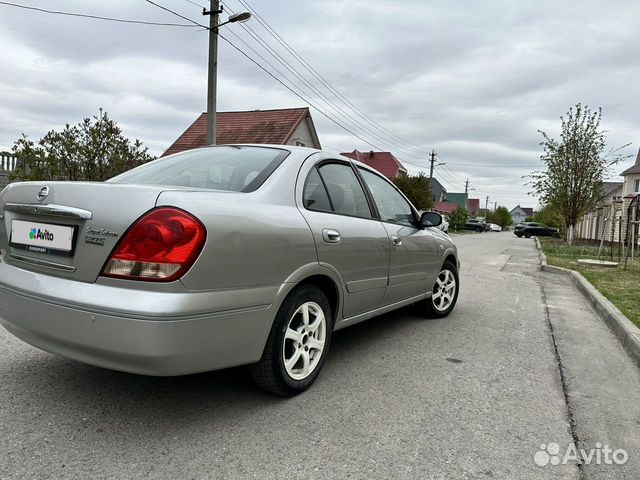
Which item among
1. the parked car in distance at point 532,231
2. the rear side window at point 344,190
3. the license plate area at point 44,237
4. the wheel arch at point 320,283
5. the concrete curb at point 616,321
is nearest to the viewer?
the license plate area at point 44,237

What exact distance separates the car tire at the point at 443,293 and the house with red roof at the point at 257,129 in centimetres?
2028

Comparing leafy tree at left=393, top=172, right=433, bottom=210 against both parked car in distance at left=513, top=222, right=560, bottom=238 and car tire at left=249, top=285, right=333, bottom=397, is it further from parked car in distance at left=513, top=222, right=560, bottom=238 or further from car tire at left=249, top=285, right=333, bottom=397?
car tire at left=249, top=285, right=333, bottom=397

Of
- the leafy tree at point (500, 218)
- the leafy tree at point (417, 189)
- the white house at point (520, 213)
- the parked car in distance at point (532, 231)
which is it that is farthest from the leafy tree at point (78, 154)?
the white house at point (520, 213)

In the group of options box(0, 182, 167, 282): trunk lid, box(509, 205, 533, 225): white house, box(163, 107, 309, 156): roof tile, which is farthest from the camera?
box(509, 205, 533, 225): white house

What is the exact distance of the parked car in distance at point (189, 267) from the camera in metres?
2.16

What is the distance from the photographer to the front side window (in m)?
3.98

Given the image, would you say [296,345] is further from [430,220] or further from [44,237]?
[430,220]

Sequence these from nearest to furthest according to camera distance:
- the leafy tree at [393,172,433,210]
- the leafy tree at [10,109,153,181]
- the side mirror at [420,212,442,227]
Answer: the side mirror at [420,212,442,227]
the leafy tree at [10,109,153,181]
the leafy tree at [393,172,433,210]

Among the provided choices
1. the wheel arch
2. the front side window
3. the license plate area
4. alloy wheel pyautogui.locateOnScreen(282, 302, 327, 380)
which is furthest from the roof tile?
the license plate area

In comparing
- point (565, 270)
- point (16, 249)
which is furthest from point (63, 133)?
point (565, 270)

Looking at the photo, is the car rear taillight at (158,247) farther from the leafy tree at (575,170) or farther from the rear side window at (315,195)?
the leafy tree at (575,170)

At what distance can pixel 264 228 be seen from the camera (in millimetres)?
2502

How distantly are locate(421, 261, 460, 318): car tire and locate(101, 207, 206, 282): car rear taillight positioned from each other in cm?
327

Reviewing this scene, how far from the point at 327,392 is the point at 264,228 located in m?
1.18
